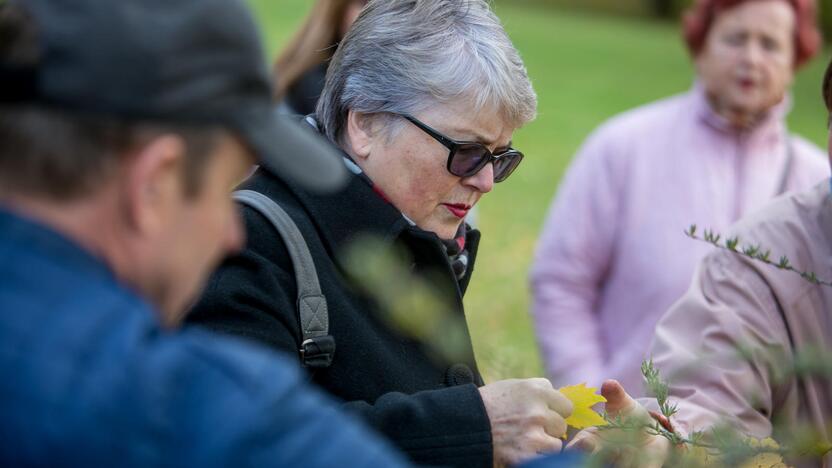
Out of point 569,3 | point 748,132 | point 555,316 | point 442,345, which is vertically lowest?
point 569,3

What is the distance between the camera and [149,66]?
134cm

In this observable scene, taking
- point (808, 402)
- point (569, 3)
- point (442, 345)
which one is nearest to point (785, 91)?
point (808, 402)

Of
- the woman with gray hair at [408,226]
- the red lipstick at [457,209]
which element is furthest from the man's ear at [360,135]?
the red lipstick at [457,209]

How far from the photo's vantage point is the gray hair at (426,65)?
279 centimetres

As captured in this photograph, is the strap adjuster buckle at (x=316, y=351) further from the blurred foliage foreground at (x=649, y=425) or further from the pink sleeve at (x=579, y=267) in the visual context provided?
the pink sleeve at (x=579, y=267)

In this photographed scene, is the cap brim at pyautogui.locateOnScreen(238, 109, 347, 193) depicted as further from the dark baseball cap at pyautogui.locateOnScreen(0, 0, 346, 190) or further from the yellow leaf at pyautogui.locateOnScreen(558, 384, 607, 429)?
the yellow leaf at pyautogui.locateOnScreen(558, 384, 607, 429)

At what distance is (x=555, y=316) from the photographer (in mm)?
5391

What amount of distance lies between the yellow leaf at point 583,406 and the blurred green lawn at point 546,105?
0.18 meters

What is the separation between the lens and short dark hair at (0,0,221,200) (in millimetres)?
1343

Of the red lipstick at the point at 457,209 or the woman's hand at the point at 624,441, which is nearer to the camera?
the woman's hand at the point at 624,441

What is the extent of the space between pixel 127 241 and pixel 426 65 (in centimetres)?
150

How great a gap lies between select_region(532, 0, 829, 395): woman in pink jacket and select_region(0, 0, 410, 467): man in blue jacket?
380 cm

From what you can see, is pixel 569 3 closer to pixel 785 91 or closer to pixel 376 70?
pixel 785 91

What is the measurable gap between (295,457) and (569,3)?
3509 centimetres
